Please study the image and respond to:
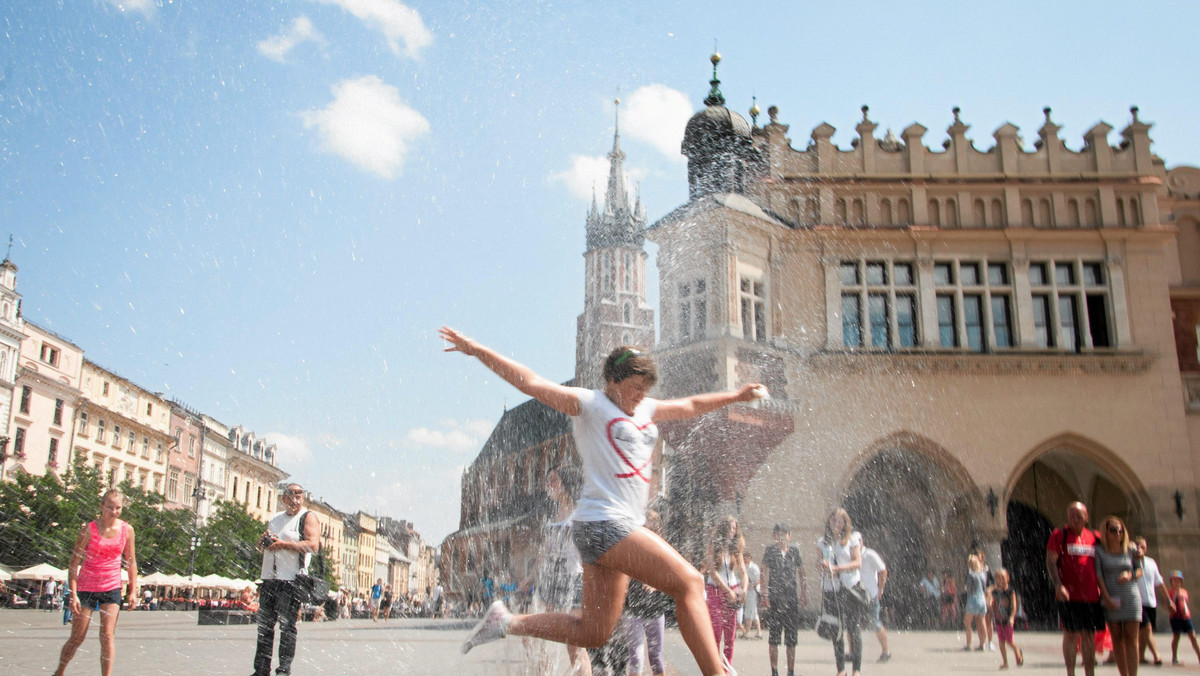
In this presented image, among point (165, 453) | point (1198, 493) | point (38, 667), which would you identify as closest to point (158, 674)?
point (38, 667)

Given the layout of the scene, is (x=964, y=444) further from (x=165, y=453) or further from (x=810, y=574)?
(x=165, y=453)

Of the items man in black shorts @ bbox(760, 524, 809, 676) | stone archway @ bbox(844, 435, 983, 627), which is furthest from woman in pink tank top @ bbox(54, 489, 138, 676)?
stone archway @ bbox(844, 435, 983, 627)

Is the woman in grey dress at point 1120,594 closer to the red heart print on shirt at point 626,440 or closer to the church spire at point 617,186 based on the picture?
the red heart print on shirt at point 626,440

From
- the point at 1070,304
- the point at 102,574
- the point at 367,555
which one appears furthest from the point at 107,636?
the point at 367,555

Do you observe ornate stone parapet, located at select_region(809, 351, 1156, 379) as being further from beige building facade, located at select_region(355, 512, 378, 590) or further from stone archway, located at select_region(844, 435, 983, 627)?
beige building facade, located at select_region(355, 512, 378, 590)

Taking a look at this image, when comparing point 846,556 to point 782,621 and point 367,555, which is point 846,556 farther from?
point 367,555

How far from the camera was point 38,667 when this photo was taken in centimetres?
755

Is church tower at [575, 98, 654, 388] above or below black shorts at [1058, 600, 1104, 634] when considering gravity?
above

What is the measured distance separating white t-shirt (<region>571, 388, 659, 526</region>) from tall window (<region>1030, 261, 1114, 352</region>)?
2393 centimetres

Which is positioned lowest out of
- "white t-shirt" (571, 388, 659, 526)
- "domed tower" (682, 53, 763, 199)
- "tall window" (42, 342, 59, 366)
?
"white t-shirt" (571, 388, 659, 526)

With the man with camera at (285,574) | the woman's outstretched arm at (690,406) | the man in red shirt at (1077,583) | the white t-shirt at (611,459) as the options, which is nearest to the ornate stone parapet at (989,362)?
the man in red shirt at (1077,583)

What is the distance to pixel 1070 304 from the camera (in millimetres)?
25141

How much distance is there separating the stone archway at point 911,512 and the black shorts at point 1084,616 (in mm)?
15667

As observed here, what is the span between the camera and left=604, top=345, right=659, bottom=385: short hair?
4.07m
